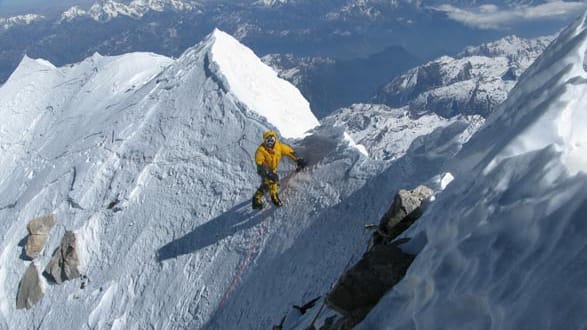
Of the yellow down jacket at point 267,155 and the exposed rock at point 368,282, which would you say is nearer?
the exposed rock at point 368,282

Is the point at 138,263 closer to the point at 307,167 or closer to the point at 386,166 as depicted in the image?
the point at 307,167

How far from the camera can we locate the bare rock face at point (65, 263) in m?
19.2

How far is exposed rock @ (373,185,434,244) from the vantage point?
413 inches

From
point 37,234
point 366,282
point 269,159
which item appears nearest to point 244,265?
point 269,159

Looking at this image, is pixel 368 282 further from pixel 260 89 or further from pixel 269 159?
pixel 260 89

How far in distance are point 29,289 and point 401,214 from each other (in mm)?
16735

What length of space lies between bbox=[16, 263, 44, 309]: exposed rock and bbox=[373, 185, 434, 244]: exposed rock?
15445mm

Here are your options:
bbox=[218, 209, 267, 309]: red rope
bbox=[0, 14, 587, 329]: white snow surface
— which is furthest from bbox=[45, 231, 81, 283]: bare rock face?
bbox=[218, 209, 267, 309]: red rope

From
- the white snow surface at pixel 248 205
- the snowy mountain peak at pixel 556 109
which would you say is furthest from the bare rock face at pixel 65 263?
the snowy mountain peak at pixel 556 109

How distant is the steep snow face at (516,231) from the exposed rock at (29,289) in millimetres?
16882

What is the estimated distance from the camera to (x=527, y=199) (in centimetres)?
627

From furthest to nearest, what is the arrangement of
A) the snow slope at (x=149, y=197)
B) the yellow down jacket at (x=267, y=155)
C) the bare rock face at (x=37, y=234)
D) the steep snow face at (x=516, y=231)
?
the bare rock face at (x=37, y=234) < the snow slope at (x=149, y=197) < the yellow down jacket at (x=267, y=155) < the steep snow face at (x=516, y=231)

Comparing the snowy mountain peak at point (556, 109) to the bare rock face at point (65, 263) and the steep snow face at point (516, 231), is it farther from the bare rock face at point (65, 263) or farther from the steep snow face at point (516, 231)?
the bare rock face at point (65, 263)

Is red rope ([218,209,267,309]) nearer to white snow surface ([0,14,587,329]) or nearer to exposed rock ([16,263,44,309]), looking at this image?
white snow surface ([0,14,587,329])
